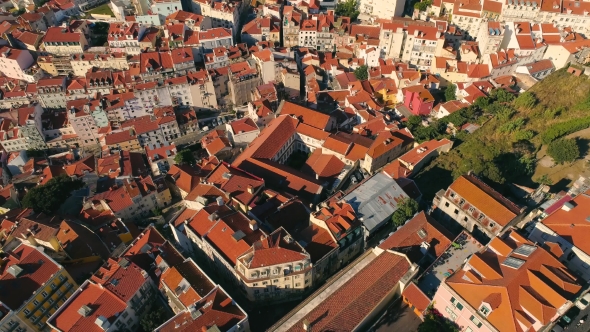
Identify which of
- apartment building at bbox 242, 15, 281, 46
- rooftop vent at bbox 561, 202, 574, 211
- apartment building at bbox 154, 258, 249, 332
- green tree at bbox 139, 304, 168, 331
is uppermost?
apartment building at bbox 242, 15, 281, 46

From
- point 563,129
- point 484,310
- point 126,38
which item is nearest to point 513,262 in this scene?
point 484,310

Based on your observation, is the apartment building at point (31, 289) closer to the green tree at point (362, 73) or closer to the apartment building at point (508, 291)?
the apartment building at point (508, 291)

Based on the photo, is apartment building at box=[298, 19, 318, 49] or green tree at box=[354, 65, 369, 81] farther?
apartment building at box=[298, 19, 318, 49]

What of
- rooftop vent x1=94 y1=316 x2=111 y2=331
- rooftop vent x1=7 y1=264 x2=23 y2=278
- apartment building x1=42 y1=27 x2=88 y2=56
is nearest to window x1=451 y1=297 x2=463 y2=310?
rooftop vent x1=94 y1=316 x2=111 y2=331

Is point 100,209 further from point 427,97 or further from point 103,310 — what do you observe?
point 427,97

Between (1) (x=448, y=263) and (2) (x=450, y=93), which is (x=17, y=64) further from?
(1) (x=448, y=263)

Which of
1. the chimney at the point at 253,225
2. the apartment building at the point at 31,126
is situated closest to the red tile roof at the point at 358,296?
the chimney at the point at 253,225

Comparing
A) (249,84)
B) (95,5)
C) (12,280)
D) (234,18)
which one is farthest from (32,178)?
(95,5)

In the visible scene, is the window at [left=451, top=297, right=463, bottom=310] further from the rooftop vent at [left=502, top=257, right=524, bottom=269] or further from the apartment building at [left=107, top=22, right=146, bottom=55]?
the apartment building at [left=107, top=22, right=146, bottom=55]
